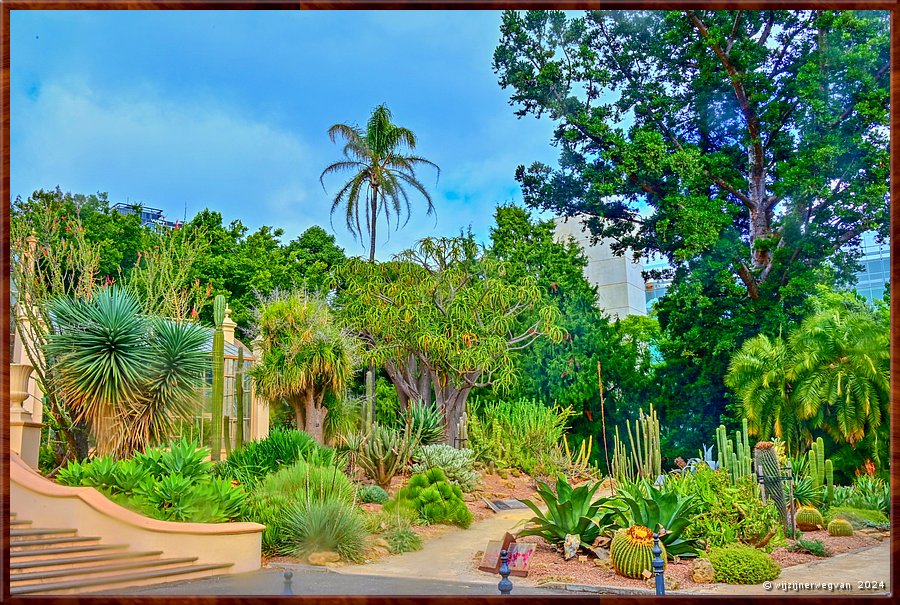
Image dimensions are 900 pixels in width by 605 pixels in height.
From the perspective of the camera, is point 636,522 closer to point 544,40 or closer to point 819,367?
point 819,367

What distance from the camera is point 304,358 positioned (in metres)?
9.91

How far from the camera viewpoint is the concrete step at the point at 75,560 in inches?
241

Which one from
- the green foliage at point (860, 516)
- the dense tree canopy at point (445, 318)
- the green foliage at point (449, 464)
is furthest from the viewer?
the dense tree canopy at point (445, 318)

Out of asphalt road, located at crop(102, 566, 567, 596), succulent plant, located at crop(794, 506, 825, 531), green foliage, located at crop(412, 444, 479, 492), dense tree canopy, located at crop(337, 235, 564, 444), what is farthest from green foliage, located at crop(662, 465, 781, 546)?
dense tree canopy, located at crop(337, 235, 564, 444)

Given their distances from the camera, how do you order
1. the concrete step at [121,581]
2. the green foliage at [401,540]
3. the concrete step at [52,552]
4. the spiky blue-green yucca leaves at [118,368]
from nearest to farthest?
1. the concrete step at [121,581]
2. the concrete step at [52,552]
3. the green foliage at [401,540]
4. the spiky blue-green yucca leaves at [118,368]

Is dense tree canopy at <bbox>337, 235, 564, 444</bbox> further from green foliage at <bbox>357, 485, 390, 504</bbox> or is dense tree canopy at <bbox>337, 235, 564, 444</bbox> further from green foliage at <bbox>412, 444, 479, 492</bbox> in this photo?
green foliage at <bbox>357, 485, 390, 504</bbox>

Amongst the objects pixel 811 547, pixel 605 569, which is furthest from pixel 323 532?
pixel 811 547

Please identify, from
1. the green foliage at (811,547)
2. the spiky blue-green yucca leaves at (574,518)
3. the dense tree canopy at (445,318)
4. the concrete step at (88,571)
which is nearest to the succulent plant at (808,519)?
the green foliage at (811,547)

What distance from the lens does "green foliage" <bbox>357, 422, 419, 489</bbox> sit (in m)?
9.16

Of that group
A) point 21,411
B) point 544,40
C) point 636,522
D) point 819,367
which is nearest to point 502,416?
point 636,522

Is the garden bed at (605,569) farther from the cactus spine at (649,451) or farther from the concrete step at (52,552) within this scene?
the concrete step at (52,552)

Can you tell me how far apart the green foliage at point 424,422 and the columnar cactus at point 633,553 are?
3376 millimetres

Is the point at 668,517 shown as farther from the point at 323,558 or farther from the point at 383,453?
the point at 383,453

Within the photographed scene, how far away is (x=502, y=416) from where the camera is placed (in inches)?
405
